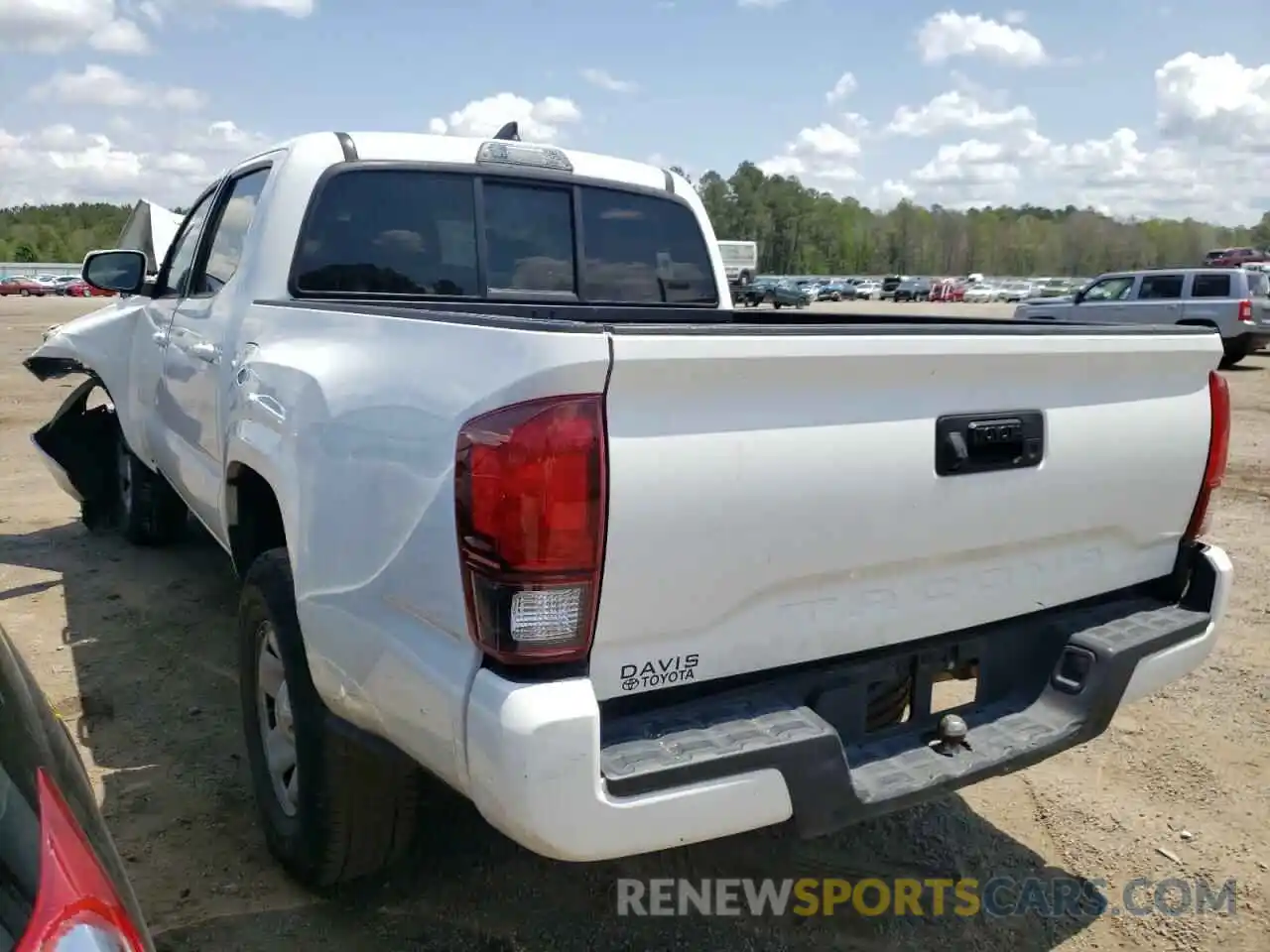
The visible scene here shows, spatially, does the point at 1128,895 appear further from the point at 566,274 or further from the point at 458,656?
the point at 566,274

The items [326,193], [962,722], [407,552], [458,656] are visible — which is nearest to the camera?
[458,656]

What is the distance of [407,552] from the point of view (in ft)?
7.02

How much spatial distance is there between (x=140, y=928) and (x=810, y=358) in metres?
A: 1.49

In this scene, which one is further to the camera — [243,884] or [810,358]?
[243,884]

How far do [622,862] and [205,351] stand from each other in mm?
2349

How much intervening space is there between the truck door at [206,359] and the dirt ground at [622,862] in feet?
2.54

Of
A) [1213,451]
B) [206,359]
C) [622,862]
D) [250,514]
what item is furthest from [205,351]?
[1213,451]

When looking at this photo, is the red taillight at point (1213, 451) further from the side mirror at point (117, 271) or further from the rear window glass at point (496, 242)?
the side mirror at point (117, 271)

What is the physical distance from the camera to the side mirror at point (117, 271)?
4.96 metres

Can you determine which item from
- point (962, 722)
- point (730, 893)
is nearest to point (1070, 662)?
point (962, 722)

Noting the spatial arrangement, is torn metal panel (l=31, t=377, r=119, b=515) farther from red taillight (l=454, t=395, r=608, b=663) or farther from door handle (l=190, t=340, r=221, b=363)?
red taillight (l=454, t=395, r=608, b=663)

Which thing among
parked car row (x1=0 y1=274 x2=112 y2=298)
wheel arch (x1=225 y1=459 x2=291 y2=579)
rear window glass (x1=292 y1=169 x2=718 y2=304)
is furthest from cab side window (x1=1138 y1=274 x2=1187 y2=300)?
parked car row (x1=0 y1=274 x2=112 y2=298)

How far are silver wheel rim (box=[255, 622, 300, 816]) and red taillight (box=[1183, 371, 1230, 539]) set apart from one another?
2545mm

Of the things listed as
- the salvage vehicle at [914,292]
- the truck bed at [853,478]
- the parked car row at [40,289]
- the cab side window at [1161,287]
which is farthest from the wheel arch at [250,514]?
the salvage vehicle at [914,292]
